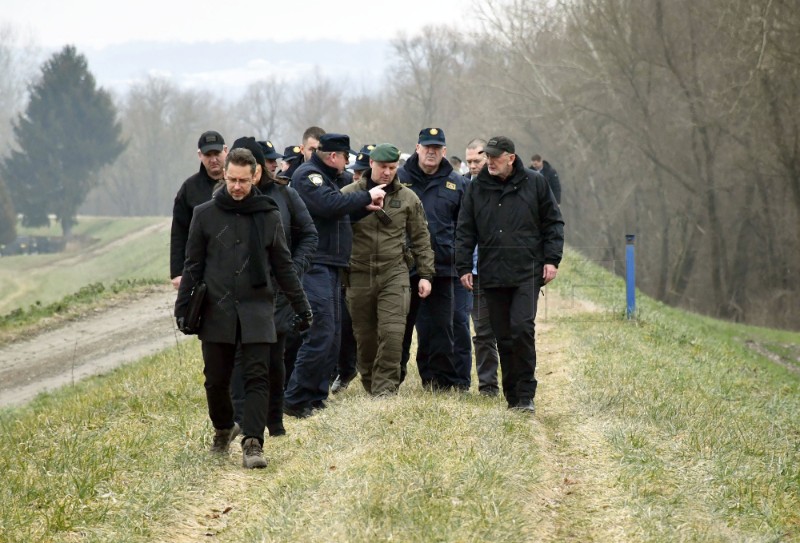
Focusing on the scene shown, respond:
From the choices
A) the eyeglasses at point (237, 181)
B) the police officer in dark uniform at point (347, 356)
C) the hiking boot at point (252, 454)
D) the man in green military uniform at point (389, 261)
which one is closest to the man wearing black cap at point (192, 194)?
the man in green military uniform at point (389, 261)

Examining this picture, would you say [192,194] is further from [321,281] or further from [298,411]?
[298,411]

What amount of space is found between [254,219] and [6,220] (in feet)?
219

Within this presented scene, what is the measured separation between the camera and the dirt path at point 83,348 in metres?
16.5

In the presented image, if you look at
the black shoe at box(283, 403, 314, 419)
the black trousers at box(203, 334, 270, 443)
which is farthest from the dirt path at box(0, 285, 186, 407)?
the black trousers at box(203, 334, 270, 443)

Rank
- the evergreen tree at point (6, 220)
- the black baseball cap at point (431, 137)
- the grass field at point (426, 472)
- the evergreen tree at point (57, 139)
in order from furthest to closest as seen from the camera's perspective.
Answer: the evergreen tree at point (57, 139) < the evergreen tree at point (6, 220) < the black baseball cap at point (431, 137) < the grass field at point (426, 472)

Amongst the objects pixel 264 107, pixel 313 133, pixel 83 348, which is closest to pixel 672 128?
pixel 83 348

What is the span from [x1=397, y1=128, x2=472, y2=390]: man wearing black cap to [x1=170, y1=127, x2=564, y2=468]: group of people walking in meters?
0.01

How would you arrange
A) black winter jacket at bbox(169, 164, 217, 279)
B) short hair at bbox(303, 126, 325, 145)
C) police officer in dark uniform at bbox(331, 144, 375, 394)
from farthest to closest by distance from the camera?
1. short hair at bbox(303, 126, 325, 145)
2. police officer in dark uniform at bbox(331, 144, 375, 394)
3. black winter jacket at bbox(169, 164, 217, 279)

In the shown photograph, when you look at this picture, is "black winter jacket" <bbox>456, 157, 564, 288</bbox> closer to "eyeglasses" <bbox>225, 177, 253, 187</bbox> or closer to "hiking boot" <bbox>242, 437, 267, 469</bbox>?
"eyeglasses" <bbox>225, 177, 253, 187</bbox>

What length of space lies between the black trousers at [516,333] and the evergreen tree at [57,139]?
6984 cm

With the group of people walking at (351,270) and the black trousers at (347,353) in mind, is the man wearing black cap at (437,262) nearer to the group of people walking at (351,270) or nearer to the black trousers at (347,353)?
the group of people walking at (351,270)

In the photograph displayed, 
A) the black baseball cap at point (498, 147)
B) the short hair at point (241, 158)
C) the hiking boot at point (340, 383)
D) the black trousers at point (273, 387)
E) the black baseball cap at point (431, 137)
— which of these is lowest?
the hiking boot at point (340, 383)

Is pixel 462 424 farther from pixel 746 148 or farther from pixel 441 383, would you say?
pixel 746 148

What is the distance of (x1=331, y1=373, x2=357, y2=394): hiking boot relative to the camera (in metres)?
11.2
